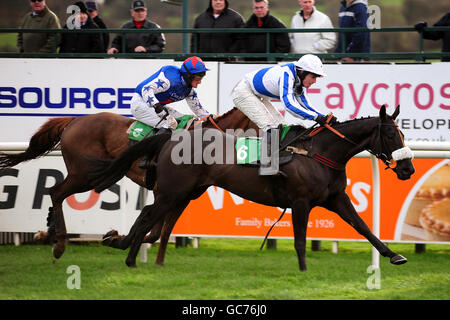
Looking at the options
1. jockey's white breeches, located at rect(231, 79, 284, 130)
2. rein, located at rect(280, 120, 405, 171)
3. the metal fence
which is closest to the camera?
rein, located at rect(280, 120, 405, 171)

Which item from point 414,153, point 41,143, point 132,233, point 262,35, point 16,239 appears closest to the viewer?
point 132,233

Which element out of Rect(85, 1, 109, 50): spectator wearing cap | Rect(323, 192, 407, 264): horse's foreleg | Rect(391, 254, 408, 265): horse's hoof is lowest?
Rect(391, 254, 408, 265): horse's hoof

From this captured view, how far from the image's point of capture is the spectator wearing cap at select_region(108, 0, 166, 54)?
8281mm

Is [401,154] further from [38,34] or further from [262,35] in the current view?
[38,34]

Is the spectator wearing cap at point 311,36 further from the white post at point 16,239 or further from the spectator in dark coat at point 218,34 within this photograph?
the white post at point 16,239

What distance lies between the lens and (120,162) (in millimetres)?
5746

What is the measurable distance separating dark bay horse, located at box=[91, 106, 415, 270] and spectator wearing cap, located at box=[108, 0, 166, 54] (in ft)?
9.53

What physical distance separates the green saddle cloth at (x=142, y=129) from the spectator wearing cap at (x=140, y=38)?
199 cm

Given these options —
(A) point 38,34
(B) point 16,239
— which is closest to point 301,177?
(B) point 16,239

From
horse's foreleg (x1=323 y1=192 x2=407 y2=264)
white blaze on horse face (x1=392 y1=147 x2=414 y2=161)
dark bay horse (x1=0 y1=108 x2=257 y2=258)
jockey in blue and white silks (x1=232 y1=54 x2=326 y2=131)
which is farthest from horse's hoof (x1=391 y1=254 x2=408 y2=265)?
dark bay horse (x1=0 y1=108 x2=257 y2=258)

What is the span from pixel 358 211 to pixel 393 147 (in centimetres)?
190

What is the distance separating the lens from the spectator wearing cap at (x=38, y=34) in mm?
8492

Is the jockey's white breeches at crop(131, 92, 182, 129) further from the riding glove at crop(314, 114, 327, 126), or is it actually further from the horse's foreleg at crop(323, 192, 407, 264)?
the horse's foreleg at crop(323, 192, 407, 264)

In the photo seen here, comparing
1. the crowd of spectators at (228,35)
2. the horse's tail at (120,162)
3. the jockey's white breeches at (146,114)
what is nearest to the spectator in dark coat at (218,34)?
the crowd of spectators at (228,35)
